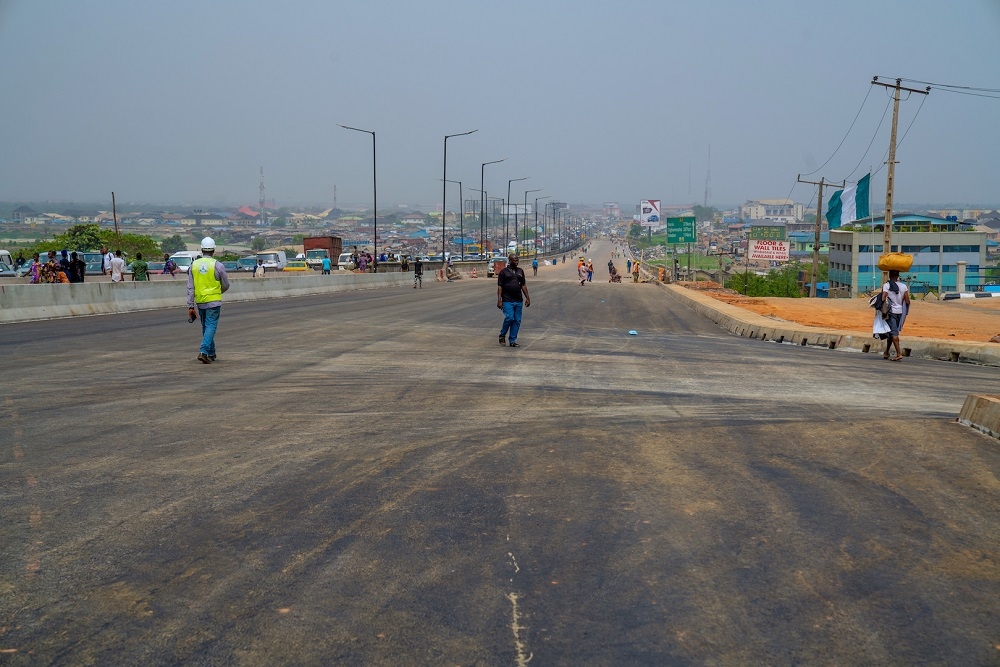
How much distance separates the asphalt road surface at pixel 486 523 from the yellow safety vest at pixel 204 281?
1.55 meters

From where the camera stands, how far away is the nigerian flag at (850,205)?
3762cm

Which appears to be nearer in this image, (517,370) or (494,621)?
(494,621)

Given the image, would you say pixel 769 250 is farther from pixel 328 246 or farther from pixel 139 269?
pixel 139 269

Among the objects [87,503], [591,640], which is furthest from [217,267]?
[591,640]

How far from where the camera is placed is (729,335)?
22.3m

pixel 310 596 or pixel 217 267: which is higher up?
pixel 217 267

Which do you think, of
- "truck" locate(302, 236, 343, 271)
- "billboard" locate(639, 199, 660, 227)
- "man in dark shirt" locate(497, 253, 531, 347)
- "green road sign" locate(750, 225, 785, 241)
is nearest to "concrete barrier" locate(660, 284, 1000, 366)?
"man in dark shirt" locate(497, 253, 531, 347)

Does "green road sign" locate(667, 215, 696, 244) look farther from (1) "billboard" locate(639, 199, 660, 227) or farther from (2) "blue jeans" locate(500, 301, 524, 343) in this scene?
(2) "blue jeans" locate(500, 301, 524, 343)

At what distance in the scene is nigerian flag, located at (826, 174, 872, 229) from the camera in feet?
123

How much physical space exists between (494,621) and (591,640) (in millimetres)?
469

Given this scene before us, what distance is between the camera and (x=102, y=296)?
2431 centimetres

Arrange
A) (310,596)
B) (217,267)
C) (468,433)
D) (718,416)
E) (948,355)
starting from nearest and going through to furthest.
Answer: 1. (310,596)
2. (468,433)
3. (718,416)
4. (217,267)
5. (948,355)

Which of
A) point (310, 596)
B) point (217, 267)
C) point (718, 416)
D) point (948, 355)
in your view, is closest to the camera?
point (310, 596)

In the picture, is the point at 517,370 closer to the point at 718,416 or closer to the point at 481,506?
the point at 718,416
